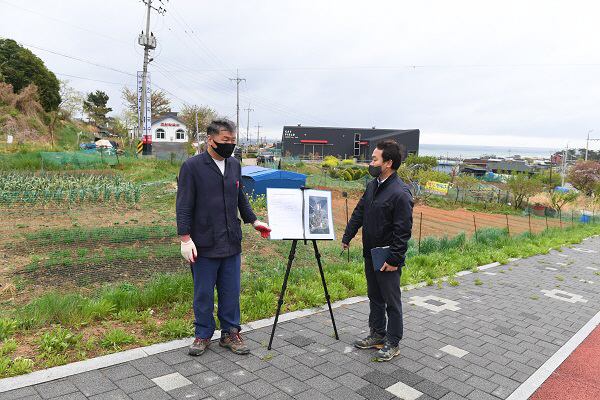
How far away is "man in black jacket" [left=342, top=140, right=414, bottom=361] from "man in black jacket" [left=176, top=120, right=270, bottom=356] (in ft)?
4.02

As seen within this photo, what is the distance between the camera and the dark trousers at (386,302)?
373 cm

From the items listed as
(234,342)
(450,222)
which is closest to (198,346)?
(234,342)

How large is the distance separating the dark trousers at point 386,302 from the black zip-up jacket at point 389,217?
18 cm

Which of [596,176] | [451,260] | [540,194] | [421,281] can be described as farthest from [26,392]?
[596,176]

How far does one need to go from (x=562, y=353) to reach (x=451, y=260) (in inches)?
151

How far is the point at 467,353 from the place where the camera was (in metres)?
4.08

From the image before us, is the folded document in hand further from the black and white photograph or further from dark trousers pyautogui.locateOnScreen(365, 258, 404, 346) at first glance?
the black and white photograph

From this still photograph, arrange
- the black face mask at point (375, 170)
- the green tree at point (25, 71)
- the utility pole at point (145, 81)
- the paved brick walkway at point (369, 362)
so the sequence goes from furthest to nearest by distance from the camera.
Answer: the green tree at point (25, 71), the utility pole at point (145, 81), the black face mask at point (375, 170), the paved brick walkway at point (369, 362)

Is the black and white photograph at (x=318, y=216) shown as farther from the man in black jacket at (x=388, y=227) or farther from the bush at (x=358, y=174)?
the bush at (x=358, y=174)

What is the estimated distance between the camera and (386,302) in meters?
3.80

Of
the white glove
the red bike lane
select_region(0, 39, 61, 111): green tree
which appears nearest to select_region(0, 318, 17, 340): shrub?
the white glove

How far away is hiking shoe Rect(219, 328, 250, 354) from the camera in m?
3.69

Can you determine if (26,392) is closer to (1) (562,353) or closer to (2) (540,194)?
(1) (562,353)

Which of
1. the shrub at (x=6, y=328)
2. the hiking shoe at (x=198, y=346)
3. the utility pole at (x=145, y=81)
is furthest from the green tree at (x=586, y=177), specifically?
the shrub at (x=6, y=328)
